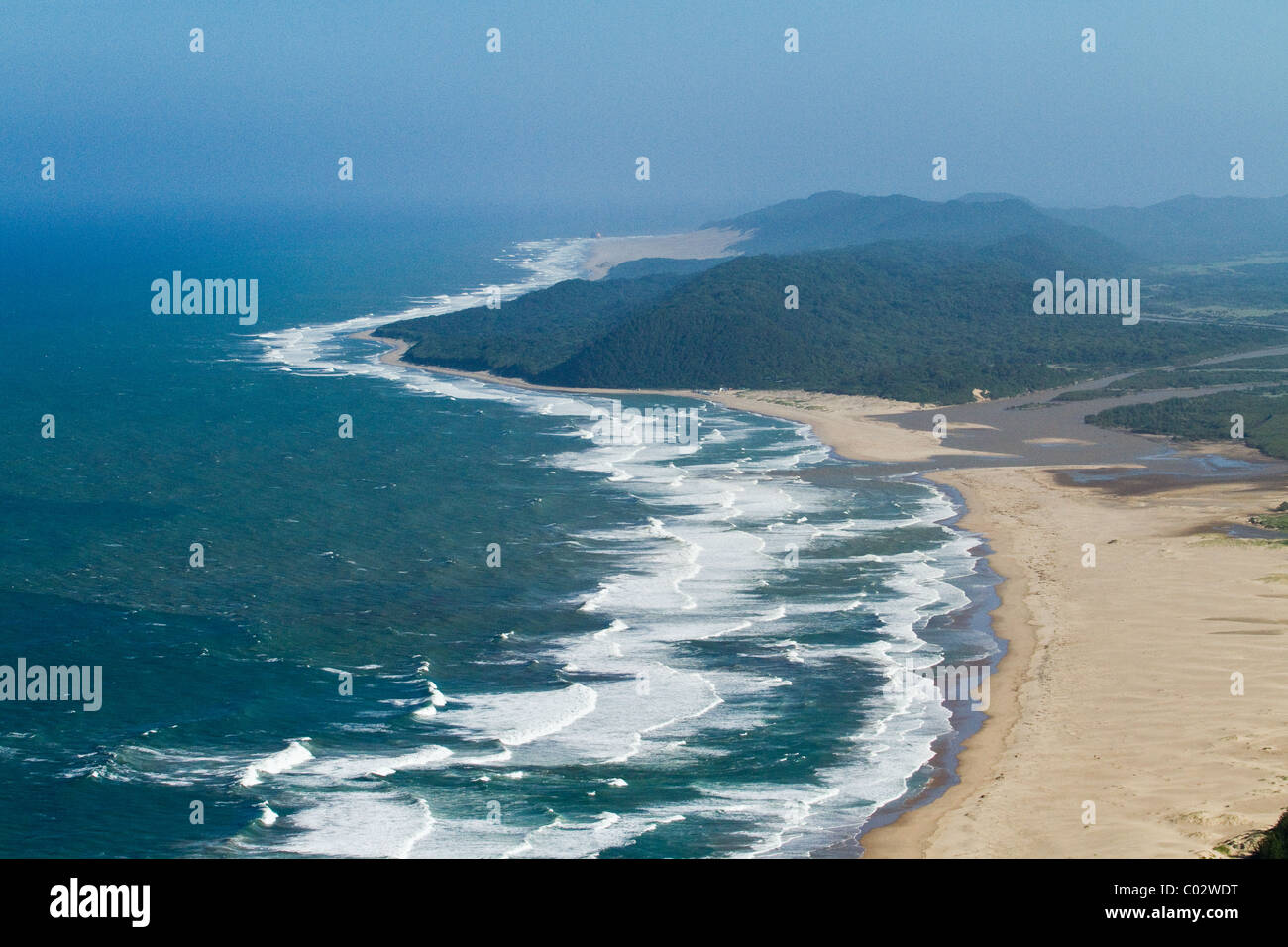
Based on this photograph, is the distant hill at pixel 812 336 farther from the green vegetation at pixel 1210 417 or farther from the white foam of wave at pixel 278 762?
the white foam of wave at pixel 278 762

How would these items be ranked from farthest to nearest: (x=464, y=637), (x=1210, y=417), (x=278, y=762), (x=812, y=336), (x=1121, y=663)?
(x=812, y=336) < (x=1210, y=417) < (x=464, y=637) < (x=1121, y=663) < (x=278, y=762)

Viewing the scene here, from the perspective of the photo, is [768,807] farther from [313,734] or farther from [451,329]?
[451,329]

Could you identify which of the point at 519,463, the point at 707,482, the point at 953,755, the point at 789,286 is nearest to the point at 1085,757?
the point at 953,755

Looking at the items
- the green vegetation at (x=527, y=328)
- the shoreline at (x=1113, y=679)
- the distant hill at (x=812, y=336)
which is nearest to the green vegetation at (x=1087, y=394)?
the distant hill at (x=812, y=336)

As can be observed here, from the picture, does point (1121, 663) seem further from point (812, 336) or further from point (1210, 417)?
point (812, 336)

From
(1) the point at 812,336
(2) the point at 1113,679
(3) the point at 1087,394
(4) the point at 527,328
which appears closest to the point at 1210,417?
(3) the point at 1087,394

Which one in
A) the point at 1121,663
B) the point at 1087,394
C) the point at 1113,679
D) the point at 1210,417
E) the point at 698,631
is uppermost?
the point at 1087,394

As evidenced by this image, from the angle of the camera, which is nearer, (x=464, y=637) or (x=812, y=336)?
(x=464, y=637)

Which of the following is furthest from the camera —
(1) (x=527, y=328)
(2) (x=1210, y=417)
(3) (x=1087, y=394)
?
(1) (x=527, y=328)

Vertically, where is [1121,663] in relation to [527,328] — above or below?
below
